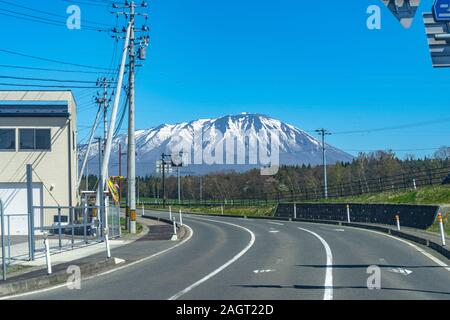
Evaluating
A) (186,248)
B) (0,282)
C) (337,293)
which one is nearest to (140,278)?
(0,282)

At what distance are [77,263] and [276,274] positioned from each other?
6.26 metres

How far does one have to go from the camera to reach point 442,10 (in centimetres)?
1519

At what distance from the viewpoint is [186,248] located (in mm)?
25453

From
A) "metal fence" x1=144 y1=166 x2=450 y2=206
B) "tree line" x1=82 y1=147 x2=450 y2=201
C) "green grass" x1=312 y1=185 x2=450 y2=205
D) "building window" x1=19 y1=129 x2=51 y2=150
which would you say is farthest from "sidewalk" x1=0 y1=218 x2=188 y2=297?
"tree line" x1=82 y1=147 x2=450 y2=201

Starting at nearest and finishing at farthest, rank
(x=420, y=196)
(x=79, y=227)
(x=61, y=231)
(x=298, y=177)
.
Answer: (x=61, y=231) → (x=79, y=227) → (x=420, y=196) → (x=298, y=177)

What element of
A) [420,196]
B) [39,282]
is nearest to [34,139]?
[420,196]

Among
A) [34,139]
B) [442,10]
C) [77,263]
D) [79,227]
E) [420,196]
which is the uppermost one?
[442,10]

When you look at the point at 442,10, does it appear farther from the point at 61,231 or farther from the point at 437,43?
the point at 61,231

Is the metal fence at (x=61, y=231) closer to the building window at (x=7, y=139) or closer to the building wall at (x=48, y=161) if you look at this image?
the building wall at (x=48, y=161)

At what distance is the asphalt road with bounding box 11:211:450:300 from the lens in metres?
12.6

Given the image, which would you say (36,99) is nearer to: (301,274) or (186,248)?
(186,248)

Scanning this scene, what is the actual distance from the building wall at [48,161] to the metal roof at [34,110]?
0.28 meters

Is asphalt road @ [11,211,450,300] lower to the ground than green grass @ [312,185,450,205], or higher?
lower

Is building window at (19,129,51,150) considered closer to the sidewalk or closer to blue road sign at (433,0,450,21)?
the sidewalk
